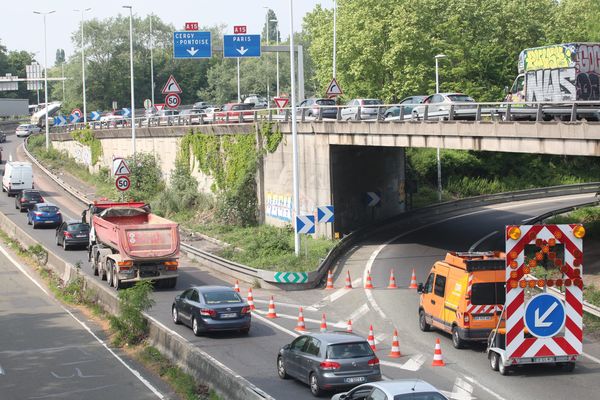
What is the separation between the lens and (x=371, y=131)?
38.4 m

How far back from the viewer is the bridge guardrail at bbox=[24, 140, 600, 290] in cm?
3481

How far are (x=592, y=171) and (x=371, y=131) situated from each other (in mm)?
33607

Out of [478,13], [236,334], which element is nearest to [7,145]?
[478,13]

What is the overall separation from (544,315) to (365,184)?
82.2ft

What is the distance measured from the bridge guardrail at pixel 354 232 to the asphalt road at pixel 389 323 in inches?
21.5

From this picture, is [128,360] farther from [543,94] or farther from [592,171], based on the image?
[592,171]

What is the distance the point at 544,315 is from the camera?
2020 cm

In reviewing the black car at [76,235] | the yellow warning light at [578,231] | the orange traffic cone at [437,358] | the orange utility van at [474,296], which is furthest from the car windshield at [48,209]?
the yellow warning light at [578,231]

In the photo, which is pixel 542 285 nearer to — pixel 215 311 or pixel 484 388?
pixel 484 388

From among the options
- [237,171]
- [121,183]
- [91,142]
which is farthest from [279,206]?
[91,142]

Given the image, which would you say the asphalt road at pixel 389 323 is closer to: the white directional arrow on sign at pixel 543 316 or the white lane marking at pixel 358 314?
the white lane marking at pixel 358 314

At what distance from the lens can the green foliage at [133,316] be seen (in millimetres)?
26516

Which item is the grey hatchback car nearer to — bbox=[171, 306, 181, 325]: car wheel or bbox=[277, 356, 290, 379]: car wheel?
bbox=[277, 356, 290, 379]: car wheel

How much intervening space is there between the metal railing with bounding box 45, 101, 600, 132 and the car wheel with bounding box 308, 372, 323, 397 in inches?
491
